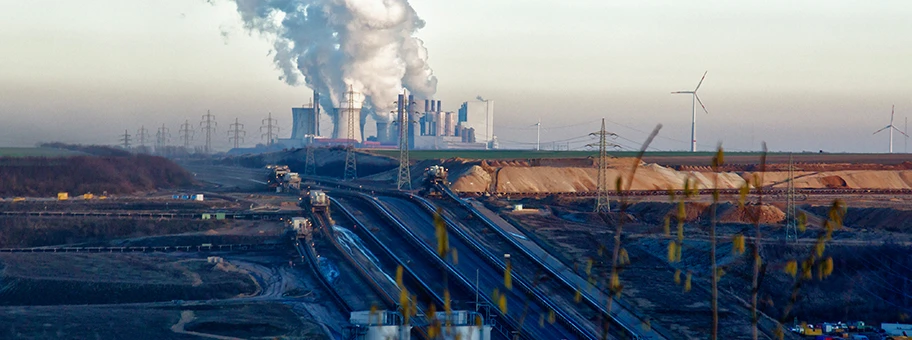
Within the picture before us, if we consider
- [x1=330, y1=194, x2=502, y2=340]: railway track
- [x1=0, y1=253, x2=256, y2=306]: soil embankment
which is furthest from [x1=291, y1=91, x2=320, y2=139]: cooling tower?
[x1=0, y1=253, x2=256, y2=306]: soil embankment

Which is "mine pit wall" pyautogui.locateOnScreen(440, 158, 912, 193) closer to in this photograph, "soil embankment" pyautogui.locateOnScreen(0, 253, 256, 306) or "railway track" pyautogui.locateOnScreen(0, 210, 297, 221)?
"railway track" pyautogui.locateOnScreen(0, 210, 297, 221)

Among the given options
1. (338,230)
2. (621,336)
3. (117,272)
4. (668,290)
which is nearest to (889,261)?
(668,290)

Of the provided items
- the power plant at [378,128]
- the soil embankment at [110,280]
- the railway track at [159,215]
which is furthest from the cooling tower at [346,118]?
the soil embankment at [110,280]

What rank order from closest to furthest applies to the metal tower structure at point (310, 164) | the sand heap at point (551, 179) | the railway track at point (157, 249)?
the railway track at point (157, 249)
the sand heap at point (551, 179)
the metal tower structure at point (310, 164)

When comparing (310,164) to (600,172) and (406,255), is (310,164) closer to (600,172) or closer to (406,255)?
(600,172)

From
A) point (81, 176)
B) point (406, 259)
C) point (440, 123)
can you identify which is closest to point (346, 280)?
point (406, 259)

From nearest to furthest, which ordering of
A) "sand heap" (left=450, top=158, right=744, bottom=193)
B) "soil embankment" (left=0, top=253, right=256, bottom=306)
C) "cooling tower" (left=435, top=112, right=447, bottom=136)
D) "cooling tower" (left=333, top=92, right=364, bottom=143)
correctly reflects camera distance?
"soil embankment" (left=0, top=253, right=256, bottom=306), "sand heap" (left=450, top=158, right=744, bottom=193), "cooling tower" (left=333, top=92, right=364, bottom=143), "cooling tower" (left=435, top=112, right=447, bottom=136)

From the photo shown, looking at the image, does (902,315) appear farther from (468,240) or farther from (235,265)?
(235,265)

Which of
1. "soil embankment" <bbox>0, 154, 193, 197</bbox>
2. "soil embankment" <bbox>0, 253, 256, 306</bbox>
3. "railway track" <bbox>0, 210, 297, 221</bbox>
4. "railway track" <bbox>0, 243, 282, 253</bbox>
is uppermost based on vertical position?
"soil embankment" <bbox>0, 154, 193, 197</bbox>

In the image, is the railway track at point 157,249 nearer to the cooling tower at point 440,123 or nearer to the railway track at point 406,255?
the railway track at point 406,255

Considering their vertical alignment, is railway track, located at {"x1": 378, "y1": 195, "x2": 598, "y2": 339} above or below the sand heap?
below

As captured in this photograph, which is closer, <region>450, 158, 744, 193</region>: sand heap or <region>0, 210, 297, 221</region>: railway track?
<region>0, 210, 297, 221</region>: railway track
